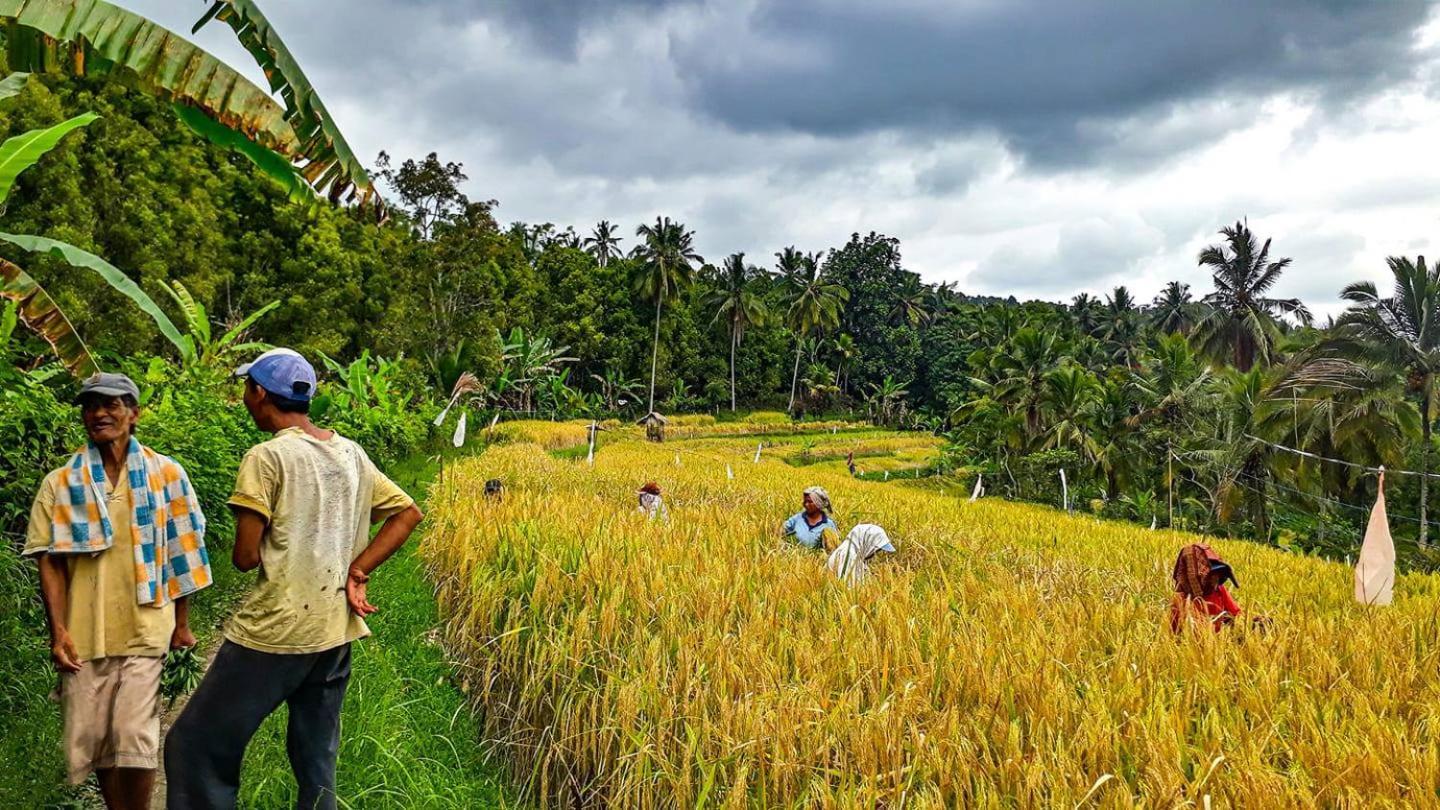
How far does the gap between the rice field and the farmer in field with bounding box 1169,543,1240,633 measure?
6.8 inches

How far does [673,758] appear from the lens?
92.7 inches

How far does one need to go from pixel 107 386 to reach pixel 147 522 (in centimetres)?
43

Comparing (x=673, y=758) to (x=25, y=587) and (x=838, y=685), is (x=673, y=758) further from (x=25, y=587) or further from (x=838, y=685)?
(x=25, y=587)

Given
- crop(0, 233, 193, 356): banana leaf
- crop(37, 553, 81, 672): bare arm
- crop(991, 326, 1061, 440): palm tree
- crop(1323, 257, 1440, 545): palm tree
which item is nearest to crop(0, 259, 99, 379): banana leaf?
crop(0, 233, 193, 356): banana leaf

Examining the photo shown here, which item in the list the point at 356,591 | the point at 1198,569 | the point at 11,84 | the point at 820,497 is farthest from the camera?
the point at 820,497

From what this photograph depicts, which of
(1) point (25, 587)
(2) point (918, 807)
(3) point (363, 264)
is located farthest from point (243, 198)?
(2) point (918, 807)

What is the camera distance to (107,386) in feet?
7.22

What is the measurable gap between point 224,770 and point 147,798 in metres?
0.53

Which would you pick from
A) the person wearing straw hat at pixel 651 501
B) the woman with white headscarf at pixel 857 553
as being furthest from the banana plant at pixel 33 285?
the person wearing straw hat at pixel 651 501

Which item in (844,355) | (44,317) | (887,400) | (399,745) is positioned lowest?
(399,745)

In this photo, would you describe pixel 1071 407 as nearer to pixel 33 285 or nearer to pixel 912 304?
pixel 33 285

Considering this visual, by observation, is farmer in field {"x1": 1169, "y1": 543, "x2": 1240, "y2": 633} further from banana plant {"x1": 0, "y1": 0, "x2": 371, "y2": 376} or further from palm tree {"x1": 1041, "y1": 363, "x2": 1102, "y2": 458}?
palm tree {"x1": 1041, "y1": 363, "x2": 1102, "y2": 458}

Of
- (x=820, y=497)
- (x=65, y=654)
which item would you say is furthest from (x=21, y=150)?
(x=820, y=497)

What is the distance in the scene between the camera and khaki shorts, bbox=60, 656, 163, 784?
7.07 feet
